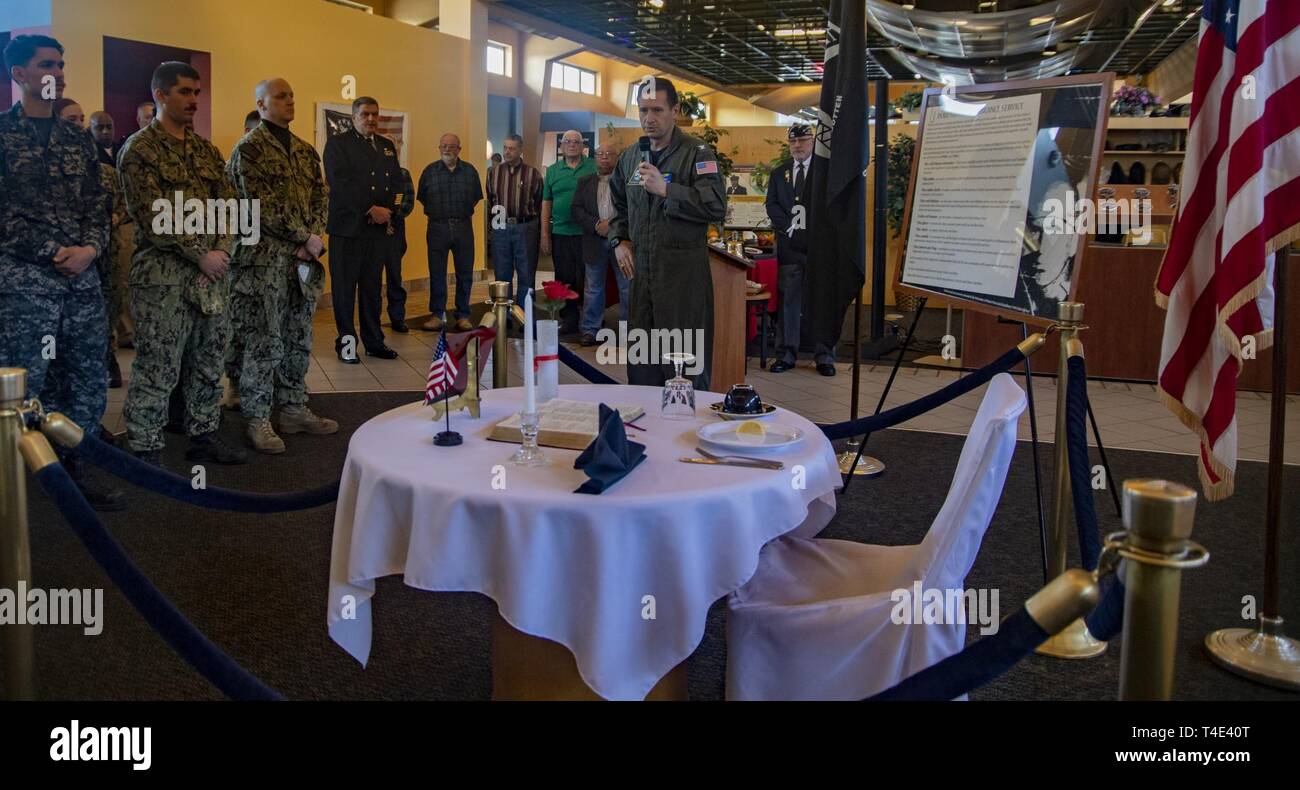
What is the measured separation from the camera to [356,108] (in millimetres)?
7176

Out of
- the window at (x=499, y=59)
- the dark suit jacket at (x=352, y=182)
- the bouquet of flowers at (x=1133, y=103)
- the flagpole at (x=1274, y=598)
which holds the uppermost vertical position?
the window at (x=499, y=59)

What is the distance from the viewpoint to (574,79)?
19719 millimetres

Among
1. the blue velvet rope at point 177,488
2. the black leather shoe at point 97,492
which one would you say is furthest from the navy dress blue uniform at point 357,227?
the blue velvet rope at point 177,488

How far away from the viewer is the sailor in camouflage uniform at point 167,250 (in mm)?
3977

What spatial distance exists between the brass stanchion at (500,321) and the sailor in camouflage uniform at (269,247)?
1906 mm

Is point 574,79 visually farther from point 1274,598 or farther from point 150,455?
point 1274,598

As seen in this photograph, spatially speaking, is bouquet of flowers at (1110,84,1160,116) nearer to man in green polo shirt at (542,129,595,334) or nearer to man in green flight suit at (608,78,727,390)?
man in green polo shirt at (542,129,595,334)

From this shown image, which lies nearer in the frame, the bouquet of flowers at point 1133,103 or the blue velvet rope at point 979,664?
the blue velvet rope at point 979,664

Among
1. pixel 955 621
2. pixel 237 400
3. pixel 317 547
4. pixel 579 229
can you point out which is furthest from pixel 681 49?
pixel 955 621

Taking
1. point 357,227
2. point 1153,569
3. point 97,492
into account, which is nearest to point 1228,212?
point 1153,569

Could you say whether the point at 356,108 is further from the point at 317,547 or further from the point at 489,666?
the point at 489,666

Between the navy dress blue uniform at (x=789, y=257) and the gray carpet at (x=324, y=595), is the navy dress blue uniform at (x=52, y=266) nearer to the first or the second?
the gray carpet at (x=324, y=595)

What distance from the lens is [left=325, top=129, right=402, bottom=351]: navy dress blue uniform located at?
711 centimetres

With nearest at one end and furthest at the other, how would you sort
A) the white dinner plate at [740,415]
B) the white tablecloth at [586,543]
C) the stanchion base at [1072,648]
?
the white tablecloth at [586,543], the white dinner plate at [740,415], the stanchion base at [1072,648]
